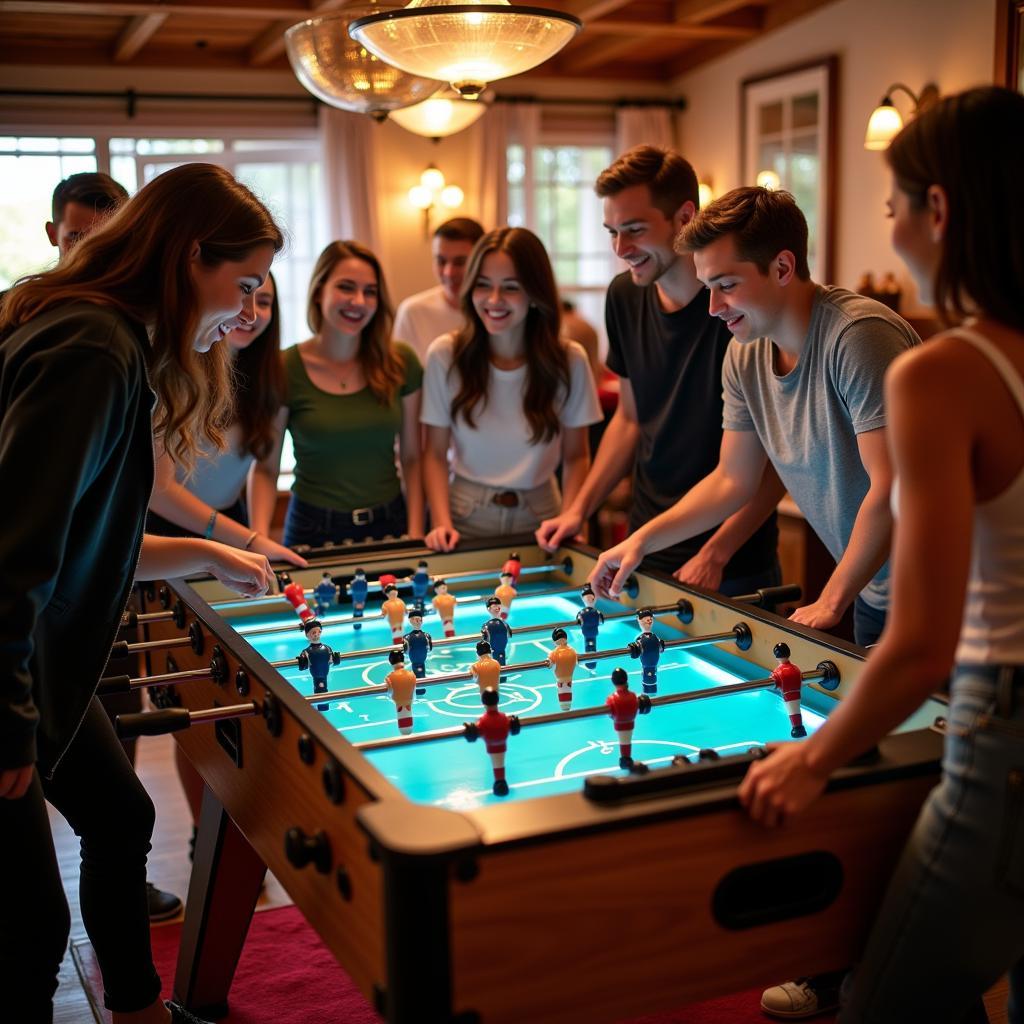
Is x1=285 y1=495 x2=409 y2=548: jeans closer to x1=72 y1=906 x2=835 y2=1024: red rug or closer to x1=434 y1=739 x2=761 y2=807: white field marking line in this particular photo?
x1=72 y1=906 x2=835 y2=1024: red rug

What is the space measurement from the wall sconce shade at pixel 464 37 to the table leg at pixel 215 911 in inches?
60.3

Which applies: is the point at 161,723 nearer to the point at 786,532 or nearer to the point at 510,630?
the point at 510,630

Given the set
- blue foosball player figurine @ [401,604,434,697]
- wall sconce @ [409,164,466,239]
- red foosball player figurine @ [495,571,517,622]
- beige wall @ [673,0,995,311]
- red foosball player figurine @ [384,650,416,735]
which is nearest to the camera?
red foosball player figurine @ [384,650,416,735]

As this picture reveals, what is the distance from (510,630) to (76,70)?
19.6 feet


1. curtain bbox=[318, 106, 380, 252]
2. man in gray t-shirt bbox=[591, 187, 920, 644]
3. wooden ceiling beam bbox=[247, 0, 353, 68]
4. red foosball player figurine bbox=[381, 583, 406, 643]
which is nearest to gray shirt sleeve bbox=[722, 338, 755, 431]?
man in gray t-shirt bbox=[591, 187, 920, 644]

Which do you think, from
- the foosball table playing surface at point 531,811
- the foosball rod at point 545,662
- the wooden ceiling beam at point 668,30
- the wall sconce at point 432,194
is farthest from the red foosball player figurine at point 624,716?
the wall sconce at point 432,194

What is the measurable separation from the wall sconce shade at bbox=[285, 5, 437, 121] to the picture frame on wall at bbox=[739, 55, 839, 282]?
396cm

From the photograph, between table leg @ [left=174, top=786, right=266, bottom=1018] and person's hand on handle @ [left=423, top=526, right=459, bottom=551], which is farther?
person's hand on handle @ [left=423, top=526, right=459, bottom=551]

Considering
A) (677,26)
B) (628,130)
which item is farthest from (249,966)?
(628,130)

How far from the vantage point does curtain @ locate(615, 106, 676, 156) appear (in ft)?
26.5

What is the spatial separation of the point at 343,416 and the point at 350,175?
4339mm

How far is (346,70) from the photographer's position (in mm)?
2721

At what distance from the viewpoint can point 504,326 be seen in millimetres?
3365

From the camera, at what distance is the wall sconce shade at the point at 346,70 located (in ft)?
8.66
